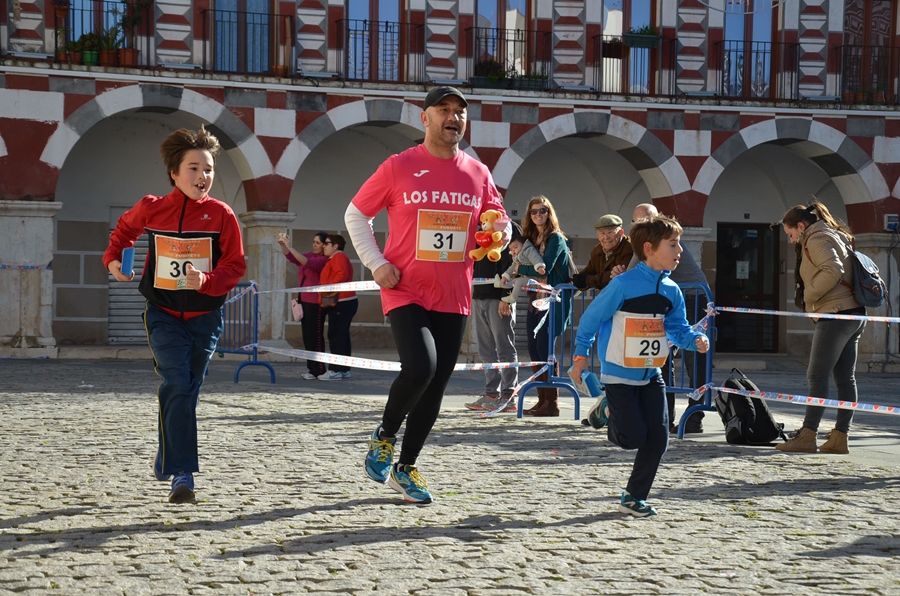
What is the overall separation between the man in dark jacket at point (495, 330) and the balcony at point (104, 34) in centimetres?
1097

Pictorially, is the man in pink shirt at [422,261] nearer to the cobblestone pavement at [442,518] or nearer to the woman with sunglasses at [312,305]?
the cobblestone pavement at [442,518]

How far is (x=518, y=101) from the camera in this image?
848 inches

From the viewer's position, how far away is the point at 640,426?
5750mm

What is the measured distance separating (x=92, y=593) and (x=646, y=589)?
185 centimetres

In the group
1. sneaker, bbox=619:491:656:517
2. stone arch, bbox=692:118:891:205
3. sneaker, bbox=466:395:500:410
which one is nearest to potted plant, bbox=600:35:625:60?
stone arch, bbox=692:118:891:205

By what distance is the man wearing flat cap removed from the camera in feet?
32.6

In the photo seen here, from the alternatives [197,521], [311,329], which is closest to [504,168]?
[311,329]

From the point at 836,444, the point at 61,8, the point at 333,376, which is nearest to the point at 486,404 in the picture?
the point at 836,444

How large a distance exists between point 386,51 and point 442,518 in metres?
17.0

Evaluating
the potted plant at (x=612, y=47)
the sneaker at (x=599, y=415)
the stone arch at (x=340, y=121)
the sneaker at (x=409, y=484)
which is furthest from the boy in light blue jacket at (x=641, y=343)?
the potted plant at (x=612, y=47)

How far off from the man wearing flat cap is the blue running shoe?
13.8 feet

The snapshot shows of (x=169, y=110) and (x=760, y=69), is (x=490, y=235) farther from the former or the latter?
(x=760, y=69)

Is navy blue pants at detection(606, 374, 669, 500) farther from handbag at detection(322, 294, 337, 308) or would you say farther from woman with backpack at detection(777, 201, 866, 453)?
handbag at detection(322, 294, 337, 308)

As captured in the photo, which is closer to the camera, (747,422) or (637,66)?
(747,422)
